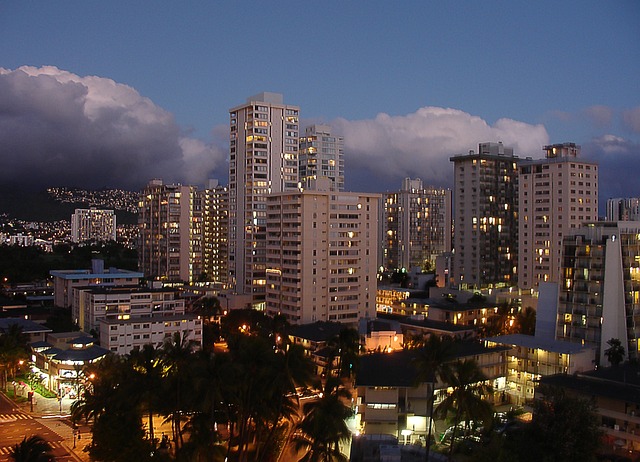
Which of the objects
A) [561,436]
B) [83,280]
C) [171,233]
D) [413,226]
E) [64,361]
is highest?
[413,226]

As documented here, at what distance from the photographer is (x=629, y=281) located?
49.3 metres

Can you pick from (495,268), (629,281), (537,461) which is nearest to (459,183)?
(495,268)

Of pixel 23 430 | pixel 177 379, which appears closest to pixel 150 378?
pixel 177 379

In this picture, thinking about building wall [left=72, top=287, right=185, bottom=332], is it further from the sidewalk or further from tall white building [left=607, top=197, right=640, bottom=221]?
tall white building [left=607, top=197, right=640, bottom=221]

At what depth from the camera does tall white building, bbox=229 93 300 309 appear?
82.1m

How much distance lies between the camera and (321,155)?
98.5 metres

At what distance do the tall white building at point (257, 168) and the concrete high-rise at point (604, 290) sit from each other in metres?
41.7

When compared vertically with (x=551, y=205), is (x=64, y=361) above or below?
below

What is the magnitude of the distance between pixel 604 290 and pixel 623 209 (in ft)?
172

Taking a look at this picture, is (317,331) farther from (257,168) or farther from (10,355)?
(257,168)

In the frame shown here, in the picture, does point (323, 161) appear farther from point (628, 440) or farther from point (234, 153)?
point (628, 440)

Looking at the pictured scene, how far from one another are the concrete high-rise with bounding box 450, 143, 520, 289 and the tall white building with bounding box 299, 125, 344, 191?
18.3m

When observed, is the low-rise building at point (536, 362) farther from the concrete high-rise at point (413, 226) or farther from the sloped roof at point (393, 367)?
the concrete high-rise at point (413, 226)

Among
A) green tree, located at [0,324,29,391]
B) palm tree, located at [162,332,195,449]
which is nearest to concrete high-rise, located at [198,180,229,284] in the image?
green tree, located at [0,324,29,391]
